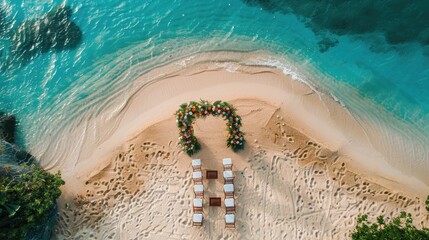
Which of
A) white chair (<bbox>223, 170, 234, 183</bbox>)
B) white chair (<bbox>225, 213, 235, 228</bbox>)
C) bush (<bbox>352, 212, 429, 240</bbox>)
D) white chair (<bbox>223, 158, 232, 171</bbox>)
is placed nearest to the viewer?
bush (<bbox>352, 212, 429, 240</bbox>)

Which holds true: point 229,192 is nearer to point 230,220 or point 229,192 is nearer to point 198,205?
point 230,220

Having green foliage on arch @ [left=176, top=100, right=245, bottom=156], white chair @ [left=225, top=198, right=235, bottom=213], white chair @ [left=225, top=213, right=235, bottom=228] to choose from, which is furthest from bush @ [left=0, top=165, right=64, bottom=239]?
white chair @ [left=225, top=213, right=235, bottom=228]

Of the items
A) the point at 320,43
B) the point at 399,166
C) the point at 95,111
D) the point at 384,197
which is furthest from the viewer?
the point at 320,43

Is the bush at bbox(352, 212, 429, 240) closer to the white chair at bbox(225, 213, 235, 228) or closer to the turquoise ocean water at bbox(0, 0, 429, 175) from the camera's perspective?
the white chair at bbox(225, 213, 235, 228)

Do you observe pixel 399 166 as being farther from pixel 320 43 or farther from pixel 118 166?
pixel 118 166

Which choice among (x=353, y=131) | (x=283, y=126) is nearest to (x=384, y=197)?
(x=353, y=131)

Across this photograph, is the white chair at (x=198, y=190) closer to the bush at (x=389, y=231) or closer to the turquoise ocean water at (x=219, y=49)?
the bush at (x=389, y=231)
